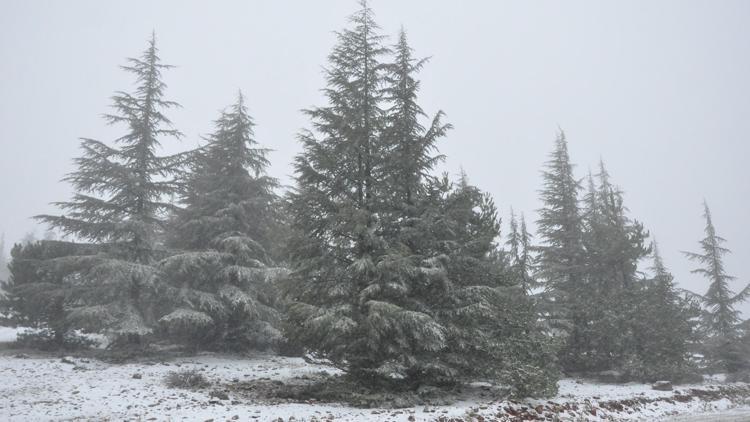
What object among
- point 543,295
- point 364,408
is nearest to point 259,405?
point 364,408

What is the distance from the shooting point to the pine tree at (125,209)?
1736 centimetres

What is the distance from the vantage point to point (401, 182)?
14.5m

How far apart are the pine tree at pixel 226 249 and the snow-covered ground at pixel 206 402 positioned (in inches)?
85.7

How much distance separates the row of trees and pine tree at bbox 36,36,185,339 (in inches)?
3.5

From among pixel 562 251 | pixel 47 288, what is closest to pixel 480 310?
pixel 562 251

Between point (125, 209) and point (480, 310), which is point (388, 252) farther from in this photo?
point (125, 209)

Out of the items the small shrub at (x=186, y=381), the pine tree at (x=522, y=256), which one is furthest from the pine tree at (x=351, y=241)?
the pine tree at (x=522, y=256)

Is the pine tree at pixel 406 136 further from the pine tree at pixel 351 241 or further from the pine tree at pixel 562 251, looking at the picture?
the pine tree at pixel 562 251

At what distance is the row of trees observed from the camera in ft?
41.6

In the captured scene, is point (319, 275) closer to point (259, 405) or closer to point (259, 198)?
point (259, 405)

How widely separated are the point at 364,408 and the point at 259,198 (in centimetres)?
1318

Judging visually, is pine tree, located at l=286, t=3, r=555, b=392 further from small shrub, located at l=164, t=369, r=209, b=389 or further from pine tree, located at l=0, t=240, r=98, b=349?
pine tree, located at l=0, t=240, r=98, b=349

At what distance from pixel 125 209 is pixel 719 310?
40415mm

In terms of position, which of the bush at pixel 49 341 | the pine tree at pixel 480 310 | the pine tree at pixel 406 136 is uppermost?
the pine tree at pixel 406 136
